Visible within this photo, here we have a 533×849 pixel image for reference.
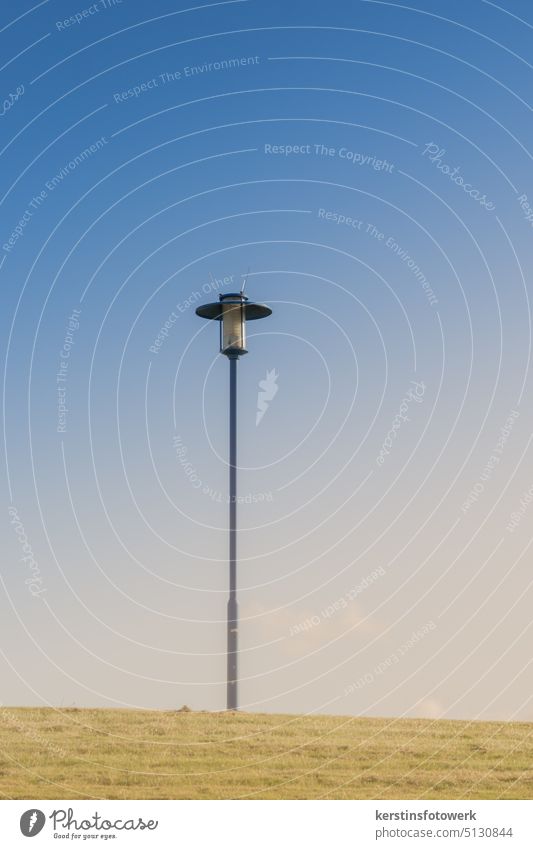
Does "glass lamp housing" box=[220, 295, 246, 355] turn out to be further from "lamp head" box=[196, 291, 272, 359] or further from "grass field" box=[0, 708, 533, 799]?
"grass field" box=[0, 708, 533, 799]

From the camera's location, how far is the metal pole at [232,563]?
3050cm

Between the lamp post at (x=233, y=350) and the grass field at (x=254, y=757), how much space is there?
4.73m

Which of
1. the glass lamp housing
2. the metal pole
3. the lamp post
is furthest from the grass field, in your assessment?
the glass lamp housing

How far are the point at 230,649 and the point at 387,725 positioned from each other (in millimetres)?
6511

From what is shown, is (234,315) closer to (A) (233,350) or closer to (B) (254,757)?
(A) (233,350)

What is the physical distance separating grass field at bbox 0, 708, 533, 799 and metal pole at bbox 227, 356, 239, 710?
10.9 feet

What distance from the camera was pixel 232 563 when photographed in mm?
31438

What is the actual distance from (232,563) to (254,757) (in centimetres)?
976

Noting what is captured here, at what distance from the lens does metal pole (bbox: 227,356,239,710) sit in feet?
100

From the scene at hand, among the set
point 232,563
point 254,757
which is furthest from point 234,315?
point 254,757

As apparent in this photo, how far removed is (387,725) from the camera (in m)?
26.0
